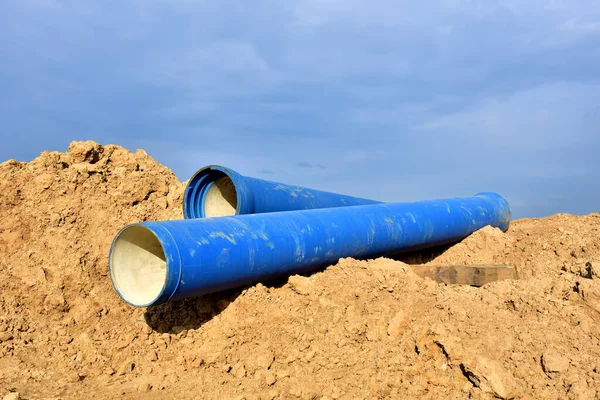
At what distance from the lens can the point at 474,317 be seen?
4.29 meters

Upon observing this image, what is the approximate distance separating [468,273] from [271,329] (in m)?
2.51

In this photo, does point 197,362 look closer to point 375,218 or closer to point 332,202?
point 375,218

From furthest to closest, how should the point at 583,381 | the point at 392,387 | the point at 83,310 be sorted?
1. the point at 83,310
2. the point at 392,387
3. the point at 583,381

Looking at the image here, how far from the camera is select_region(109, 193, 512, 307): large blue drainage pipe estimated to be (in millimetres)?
4352

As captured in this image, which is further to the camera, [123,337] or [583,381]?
[123,337]

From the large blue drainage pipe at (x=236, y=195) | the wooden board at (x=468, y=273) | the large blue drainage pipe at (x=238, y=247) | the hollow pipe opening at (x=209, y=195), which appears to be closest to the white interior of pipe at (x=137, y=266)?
the large blue drainage pipe at (x=238, y=247)

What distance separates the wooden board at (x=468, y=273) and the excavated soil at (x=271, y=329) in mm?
567

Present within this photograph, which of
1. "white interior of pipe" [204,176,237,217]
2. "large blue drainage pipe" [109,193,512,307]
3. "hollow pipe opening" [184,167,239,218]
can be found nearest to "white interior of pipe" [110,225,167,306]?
"large blue drainage pipe" [109,193,512,307]

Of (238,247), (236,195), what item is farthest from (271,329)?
(236,195)

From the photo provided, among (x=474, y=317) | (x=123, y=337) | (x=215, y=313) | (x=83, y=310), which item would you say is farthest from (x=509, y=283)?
(x=83, y=310)

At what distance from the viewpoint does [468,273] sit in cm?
578

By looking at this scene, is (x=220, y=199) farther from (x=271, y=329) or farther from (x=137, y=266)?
(x=271, y=329)

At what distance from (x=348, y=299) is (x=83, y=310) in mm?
2998

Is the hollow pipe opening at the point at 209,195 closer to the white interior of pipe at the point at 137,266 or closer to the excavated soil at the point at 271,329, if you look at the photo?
the excavated soil at the point at 271,329
